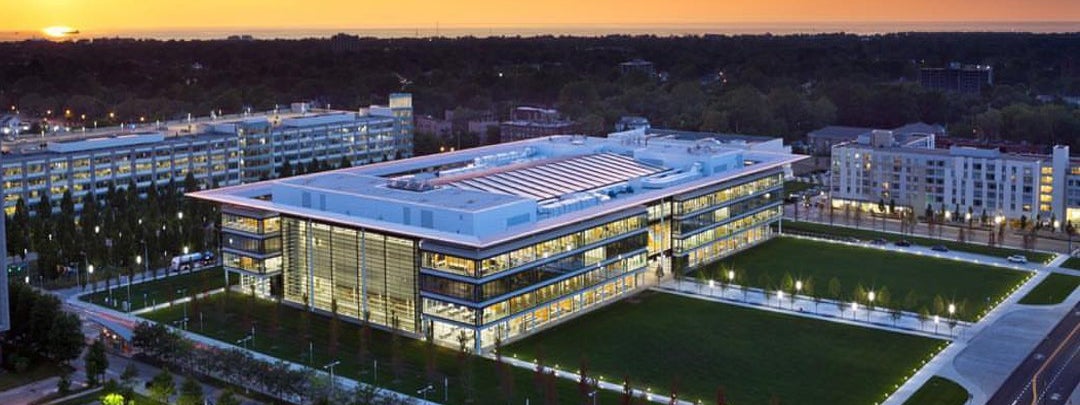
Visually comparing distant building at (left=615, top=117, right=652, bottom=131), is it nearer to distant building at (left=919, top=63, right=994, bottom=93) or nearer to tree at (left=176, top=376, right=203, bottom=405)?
distant building at (left=919, top=63, right=994, bottom=93)

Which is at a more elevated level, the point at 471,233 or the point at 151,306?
the point at 471,233

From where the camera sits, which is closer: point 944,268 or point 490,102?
point 944,268

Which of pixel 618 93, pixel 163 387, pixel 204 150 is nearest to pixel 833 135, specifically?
pixel 618 93

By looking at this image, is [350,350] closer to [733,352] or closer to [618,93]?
[733,352]

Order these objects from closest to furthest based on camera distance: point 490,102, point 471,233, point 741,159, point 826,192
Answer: point 471,233 → point 741,159 → point 826,192 → point 490,102

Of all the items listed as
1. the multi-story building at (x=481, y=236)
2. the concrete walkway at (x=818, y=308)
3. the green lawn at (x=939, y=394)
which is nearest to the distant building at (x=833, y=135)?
the multi-story building at (x=481, y=236)

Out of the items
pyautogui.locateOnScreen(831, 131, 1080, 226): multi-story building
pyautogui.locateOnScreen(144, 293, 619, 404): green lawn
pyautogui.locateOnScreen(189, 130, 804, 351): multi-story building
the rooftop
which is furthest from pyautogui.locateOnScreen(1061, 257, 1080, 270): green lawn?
pyautogui.locateOnScreen(144, 293, 619, 404): green lawn

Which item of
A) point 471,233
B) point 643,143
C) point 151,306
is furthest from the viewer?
point 643,143

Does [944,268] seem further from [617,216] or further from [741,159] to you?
[617,216]

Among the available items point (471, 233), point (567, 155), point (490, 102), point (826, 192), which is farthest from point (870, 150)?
point (490, 102)
